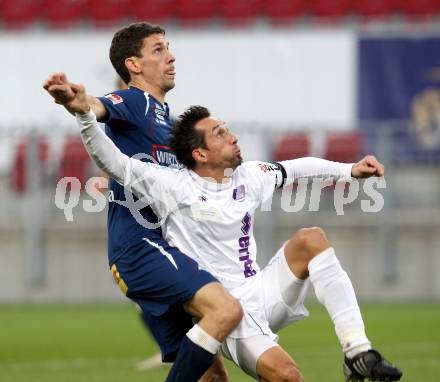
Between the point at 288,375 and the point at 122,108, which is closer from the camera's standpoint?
the point at 288,375

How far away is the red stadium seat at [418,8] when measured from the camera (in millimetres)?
19344

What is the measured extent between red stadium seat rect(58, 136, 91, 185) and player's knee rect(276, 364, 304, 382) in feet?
34.6

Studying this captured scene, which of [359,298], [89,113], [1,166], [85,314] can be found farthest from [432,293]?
[89,113]

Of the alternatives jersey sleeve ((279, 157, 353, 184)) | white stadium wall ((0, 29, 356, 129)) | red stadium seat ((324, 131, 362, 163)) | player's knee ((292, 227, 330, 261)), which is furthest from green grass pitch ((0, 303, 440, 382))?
white stadium wall ((0, 29, 356, 129))

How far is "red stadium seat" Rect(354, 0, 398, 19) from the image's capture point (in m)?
19.3

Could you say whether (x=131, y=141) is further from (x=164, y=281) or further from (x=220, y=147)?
(x=164, y=281)

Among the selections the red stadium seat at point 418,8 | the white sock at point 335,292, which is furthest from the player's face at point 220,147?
the red stadium seat at point 418,8

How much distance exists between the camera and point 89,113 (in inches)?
236

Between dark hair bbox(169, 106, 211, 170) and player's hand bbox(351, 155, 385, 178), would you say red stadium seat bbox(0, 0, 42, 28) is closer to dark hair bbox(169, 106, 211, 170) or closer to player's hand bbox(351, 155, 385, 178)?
dark hair bbox(169, 106, 211, 170)

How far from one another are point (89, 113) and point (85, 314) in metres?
9.66

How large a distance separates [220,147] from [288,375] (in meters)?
1.32

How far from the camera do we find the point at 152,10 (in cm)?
1953

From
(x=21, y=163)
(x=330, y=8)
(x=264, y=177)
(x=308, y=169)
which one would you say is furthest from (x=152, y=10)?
(x=264, y=177)

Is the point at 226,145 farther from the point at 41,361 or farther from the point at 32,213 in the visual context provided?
the point at 32,213
